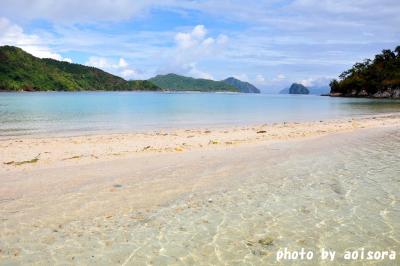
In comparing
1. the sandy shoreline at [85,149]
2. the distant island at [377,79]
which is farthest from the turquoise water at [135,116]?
the distant island at [377,79]

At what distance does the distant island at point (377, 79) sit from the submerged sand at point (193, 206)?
142418mm

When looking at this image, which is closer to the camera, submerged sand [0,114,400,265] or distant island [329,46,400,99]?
submerged sand [0,114,400,265]

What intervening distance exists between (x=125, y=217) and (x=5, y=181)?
5.47 m

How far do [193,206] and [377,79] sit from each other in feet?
537

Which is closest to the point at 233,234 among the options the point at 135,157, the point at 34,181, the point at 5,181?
the point at 34,181

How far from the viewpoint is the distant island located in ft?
475

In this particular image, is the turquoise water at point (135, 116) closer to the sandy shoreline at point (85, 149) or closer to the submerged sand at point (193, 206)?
the sandy shoreline at point (85, 149)

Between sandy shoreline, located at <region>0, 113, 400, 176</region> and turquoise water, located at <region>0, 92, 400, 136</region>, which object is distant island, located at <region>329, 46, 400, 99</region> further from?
sandy shoreline, located at <region>0, 113, 400, 176</region>

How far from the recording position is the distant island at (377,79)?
145 metres

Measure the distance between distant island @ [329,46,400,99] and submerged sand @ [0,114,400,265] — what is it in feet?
467

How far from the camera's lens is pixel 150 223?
319 inches

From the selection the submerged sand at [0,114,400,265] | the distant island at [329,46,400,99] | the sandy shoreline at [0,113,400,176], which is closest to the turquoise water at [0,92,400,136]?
the sandy shoreline at [0,113,400,176]

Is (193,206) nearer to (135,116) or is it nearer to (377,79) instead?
(135,116)

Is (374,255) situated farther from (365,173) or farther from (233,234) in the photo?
(365,173)
